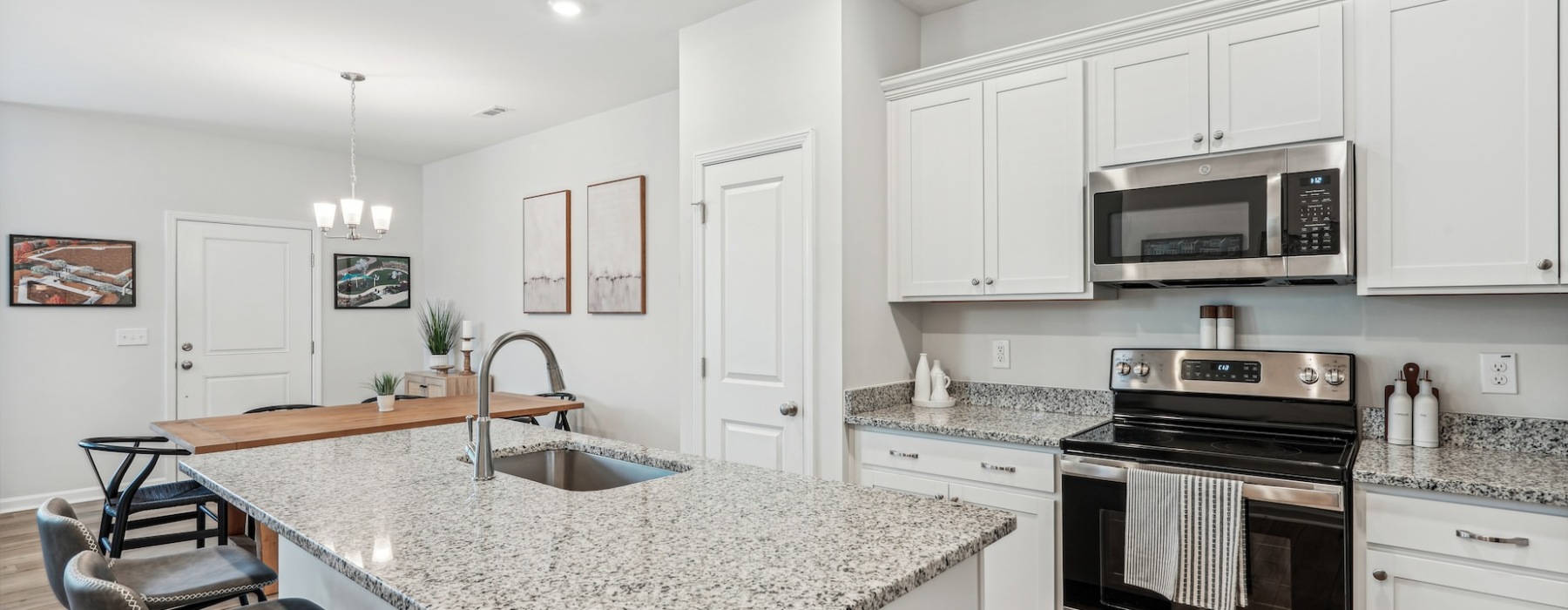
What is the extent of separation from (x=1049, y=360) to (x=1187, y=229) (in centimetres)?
73

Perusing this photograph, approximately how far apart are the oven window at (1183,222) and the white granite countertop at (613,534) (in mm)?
1329

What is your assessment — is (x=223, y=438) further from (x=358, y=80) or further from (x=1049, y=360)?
(x=1049, y=360)

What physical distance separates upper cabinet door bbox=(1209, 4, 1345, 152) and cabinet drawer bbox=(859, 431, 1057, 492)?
3.56 ft

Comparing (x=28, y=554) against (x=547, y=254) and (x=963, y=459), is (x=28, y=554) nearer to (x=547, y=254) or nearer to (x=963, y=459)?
(x=547, y=254)

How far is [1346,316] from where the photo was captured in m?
2.29

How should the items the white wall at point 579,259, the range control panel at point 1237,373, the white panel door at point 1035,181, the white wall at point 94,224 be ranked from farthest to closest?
1. the white wall at point 94,224
2. the white wall at point 579,259
3. the white panel door at point 1035,181
4. the range control panel at point 1237,373

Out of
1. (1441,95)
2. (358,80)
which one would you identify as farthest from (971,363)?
(358,80)

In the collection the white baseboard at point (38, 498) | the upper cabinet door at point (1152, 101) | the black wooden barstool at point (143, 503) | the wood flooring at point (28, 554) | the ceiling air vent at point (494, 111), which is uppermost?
the ceiling air vent at point (494, 111)

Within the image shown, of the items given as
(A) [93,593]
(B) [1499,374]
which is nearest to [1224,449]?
(B) [1499,374]

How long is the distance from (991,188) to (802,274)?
0.74m

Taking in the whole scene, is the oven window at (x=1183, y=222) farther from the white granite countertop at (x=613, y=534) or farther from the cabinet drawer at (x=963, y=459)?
the white granite countertop at (x=613, y=534)

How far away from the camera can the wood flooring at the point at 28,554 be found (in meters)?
3.14

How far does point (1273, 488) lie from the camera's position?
1.91m

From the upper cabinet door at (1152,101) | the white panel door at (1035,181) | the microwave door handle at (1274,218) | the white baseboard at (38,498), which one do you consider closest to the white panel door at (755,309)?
the white panel door at (1035,181)
